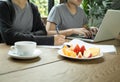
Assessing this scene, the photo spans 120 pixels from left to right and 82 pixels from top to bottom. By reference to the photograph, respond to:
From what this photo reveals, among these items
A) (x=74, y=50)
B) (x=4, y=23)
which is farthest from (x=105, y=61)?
(x=4, y=23)

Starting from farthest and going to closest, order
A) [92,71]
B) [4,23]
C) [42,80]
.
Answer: [4,23], [92,71], [42,80]

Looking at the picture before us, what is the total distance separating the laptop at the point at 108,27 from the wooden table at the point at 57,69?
14.3 inches

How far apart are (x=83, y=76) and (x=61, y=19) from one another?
1.35m

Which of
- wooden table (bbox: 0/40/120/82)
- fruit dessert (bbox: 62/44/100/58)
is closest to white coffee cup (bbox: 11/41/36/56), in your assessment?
wooden table (bbox: 0/40/120/82)

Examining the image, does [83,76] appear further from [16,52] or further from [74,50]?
[16,52]

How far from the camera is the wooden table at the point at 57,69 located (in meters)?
1.00

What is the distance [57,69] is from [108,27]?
812 millimetres

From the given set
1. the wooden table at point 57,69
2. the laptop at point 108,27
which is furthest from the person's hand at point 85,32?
the wooden table at point 57,69

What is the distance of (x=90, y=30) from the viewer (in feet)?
6.43

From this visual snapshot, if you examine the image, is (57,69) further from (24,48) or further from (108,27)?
(108,27)

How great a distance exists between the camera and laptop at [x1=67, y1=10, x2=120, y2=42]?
1.70 metres

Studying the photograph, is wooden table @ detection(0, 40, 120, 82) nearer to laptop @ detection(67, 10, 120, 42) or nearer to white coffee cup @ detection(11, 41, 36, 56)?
white coffee cup @ detection(11, 41, 36, 56)

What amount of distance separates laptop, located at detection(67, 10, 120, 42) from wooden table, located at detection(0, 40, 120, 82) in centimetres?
36

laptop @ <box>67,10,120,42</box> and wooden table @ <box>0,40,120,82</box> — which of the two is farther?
laptop @ <box>67,10,120,42</box>
